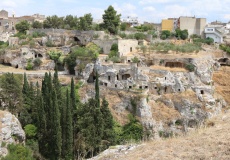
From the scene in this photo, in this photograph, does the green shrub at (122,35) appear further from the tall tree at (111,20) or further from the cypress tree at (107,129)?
the cypress tree at (107,129)

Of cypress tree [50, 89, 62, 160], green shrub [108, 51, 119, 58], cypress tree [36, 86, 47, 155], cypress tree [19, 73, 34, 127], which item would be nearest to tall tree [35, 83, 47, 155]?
cypress tree [36, 86, 47, 155]

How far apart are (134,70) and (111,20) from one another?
594 inches

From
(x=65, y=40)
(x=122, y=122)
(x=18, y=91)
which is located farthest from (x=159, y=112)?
(x=65, y=40)

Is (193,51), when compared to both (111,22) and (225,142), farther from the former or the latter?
(225,142)

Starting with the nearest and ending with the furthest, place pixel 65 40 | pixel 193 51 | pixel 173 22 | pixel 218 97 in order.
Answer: pixel 218 97 → pixel 193 51 → pixel 65 40 → pixel 173 22

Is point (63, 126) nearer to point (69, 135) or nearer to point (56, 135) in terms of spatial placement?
point (69, 135)

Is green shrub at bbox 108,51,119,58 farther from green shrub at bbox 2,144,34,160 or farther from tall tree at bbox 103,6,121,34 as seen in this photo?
green shrub at bbox 2,144,34,160

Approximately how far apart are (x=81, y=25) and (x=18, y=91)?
63.9ft

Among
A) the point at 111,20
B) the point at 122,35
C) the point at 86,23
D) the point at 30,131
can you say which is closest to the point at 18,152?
the point at 30,131

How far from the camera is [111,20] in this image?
44.1 meters

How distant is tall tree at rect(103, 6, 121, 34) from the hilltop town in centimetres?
21

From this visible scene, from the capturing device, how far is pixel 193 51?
36.6 metres

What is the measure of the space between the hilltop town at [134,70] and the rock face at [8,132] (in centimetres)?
14

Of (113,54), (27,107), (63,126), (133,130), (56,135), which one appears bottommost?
(133,130)
